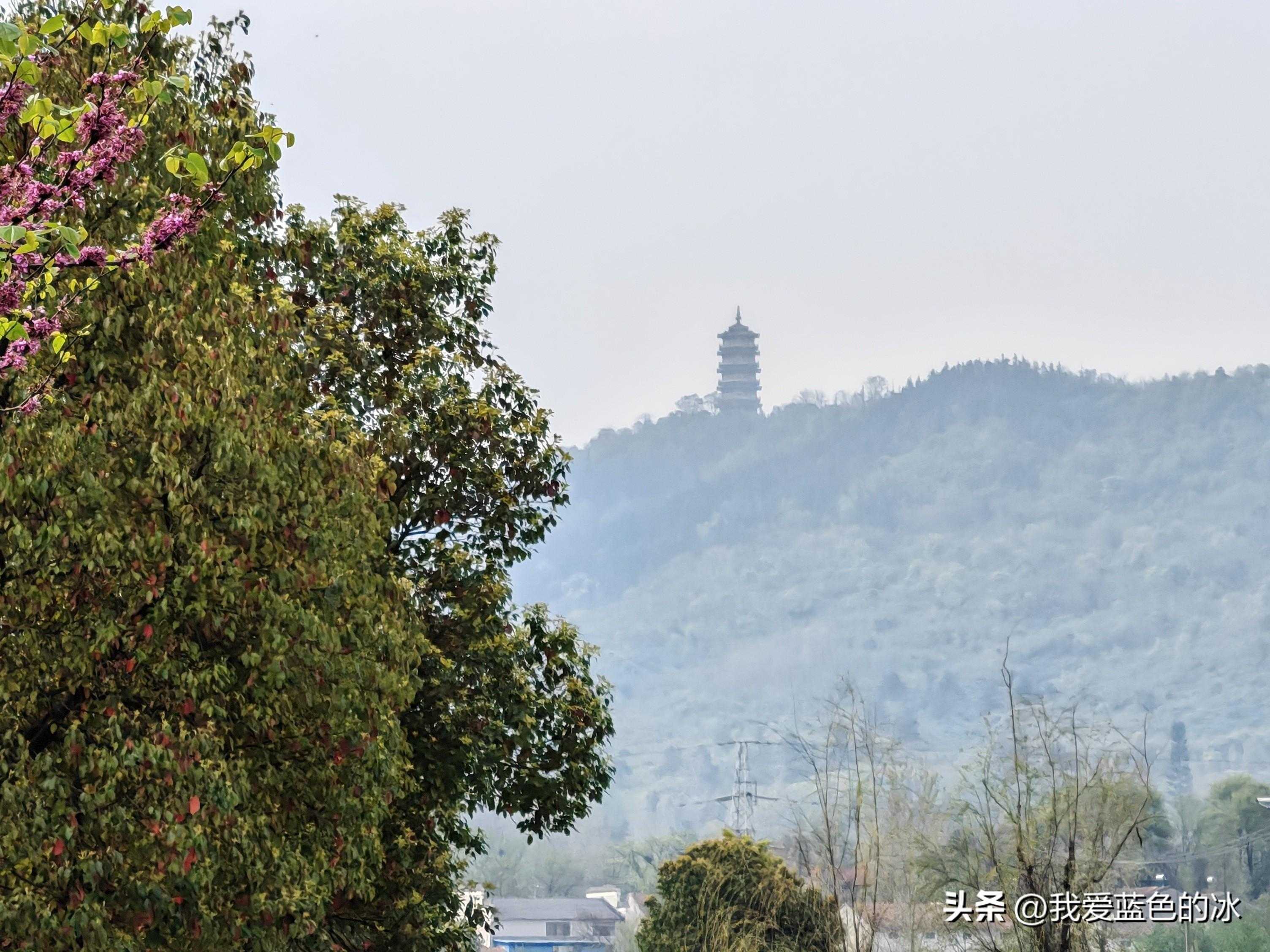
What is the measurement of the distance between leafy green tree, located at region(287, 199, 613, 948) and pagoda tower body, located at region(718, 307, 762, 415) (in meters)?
161

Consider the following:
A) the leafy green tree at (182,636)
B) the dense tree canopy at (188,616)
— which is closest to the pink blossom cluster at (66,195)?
the dense tree canopy at (188,616)

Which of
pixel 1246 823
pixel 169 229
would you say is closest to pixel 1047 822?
pixel 169 229

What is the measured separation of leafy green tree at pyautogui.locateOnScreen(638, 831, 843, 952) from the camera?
30.7 feet

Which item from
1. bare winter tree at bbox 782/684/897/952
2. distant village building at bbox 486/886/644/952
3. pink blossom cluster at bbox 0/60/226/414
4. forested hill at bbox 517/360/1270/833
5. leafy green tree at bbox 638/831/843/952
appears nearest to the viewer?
pink blossom cluster at bbox 0/60/226/414

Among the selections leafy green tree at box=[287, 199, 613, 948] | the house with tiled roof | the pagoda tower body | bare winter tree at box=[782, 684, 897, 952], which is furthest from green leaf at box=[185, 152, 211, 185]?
the pagoda tower body

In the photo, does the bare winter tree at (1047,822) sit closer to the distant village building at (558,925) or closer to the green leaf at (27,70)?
the green leaf at (27,70)

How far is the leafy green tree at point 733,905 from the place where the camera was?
9.34 m

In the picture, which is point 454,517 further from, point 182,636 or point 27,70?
point 27,70

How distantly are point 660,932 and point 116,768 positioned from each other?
921cm

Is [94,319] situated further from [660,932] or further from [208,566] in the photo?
Result: [660,932]

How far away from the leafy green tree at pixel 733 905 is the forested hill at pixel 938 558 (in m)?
120

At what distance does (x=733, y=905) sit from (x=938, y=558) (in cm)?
14733

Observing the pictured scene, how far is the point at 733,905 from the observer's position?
11.5m

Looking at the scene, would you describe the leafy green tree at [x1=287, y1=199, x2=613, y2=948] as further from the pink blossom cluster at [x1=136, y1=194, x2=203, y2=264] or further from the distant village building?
the distant village building
